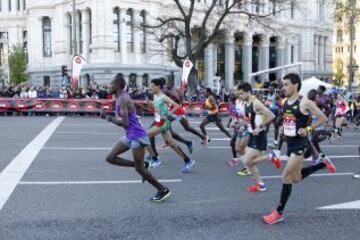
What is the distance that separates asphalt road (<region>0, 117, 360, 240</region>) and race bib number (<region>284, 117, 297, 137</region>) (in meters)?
1.09

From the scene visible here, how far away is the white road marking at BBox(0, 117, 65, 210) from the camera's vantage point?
7.38m

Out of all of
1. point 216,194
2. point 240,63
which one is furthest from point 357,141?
point 240,63

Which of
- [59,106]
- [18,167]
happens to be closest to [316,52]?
[59,106]

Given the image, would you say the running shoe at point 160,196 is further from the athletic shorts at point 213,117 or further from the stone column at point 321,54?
the stone column at point 321,54

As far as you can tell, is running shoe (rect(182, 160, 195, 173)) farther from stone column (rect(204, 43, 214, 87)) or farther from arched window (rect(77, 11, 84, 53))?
stone column (rect(204, 43, 214, 87))

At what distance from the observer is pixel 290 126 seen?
6.04 metres

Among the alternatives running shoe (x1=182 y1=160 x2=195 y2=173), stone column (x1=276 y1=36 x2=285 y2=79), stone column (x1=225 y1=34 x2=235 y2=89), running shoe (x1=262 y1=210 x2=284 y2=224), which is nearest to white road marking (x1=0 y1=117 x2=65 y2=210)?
running shoe (x1=182 y1=160 x2=195 y2=173)

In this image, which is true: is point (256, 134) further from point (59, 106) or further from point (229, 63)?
point (229, 63)

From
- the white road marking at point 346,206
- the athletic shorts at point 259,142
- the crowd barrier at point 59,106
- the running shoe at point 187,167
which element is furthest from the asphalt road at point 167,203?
the crowd barrier at point 59,106

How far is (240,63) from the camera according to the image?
222ft

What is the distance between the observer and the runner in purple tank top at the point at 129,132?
21.3 feet

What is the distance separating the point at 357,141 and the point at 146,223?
11.3m

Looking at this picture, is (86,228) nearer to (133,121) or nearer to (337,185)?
(133,121)

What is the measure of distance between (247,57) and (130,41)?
2194 cm
